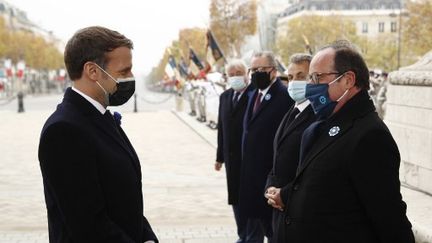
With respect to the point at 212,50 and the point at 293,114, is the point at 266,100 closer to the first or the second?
the point at 293,114

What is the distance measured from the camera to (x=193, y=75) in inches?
1183

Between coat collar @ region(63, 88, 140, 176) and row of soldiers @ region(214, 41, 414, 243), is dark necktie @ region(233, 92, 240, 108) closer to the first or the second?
row of soldiers @ region(214, 41, 414, 243)

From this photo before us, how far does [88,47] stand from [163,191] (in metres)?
7.45

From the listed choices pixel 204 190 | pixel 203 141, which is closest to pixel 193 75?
pixel 203 141

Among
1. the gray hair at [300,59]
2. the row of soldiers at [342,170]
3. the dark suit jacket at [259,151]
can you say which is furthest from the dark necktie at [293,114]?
the dark suit jacket at [259,151]

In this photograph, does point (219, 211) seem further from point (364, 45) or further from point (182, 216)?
point (364, 45)

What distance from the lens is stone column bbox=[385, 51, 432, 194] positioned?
236 inches

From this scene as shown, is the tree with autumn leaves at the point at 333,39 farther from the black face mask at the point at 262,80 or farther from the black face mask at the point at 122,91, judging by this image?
the black face mask at the point at 122,91

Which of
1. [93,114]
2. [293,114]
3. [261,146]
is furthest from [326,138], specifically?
[261,146]

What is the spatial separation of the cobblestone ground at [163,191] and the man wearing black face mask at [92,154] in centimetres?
415

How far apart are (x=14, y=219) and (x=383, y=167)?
6.23m

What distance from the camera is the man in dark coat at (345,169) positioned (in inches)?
123

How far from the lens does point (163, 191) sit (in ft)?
33.9

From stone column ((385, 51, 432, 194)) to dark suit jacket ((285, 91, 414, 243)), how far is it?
2819mm
